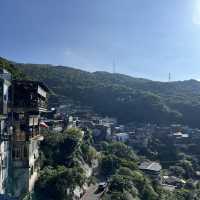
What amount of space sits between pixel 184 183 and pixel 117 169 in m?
18.9

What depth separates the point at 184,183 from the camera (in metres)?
54.0

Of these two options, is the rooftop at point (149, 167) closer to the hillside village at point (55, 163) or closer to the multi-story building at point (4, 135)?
the hillside village at point (55, 163)

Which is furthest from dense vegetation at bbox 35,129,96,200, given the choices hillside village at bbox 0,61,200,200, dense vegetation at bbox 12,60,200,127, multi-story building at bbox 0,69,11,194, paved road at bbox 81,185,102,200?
dense vegetation at bbox 12,60,200,127

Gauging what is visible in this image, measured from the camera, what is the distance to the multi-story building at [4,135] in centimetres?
1939

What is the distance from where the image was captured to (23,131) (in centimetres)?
2128

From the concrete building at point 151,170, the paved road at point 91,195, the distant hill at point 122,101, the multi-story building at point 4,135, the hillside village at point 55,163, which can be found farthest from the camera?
the distant hill at point 122,101

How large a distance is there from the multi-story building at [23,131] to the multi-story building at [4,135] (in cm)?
70

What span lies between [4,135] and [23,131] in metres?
1.79

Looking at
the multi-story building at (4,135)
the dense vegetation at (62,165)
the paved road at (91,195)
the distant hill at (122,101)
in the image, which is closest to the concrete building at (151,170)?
the dense vegetation at (62,165)

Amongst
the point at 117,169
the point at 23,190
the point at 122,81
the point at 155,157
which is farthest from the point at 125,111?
the point at 23,190

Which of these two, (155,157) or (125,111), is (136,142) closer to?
(155,157)

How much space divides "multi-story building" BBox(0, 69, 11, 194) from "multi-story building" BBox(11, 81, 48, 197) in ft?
2.28

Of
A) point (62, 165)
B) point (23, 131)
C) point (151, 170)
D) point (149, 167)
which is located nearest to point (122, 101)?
point (149, 167)

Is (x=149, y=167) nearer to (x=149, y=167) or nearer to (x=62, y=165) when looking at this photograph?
(x=149, y=167)
